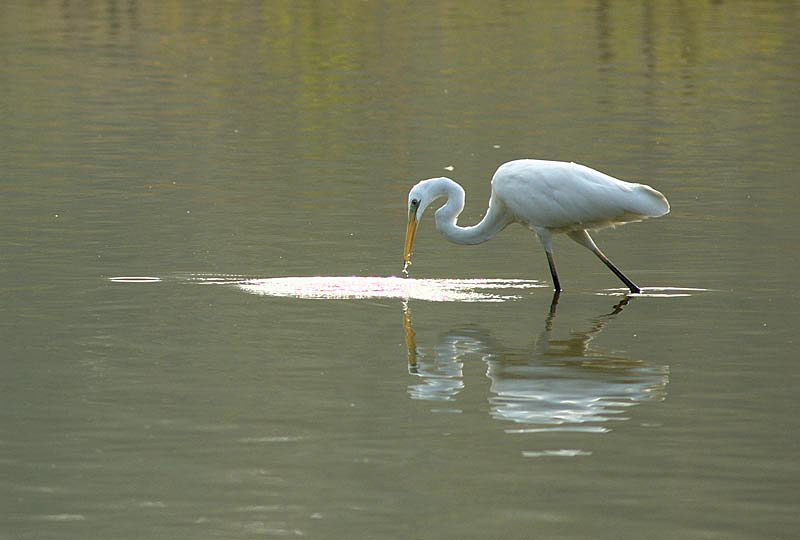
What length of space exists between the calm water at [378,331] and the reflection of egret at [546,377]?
4 centimetres

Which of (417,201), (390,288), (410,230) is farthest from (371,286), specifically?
(417,201)

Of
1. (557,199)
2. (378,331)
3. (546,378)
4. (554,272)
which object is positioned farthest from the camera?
(554,272)

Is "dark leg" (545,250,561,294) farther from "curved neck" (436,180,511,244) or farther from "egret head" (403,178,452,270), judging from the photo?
"egret head" (403,178,452,270)

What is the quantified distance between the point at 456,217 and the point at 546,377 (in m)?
4.11

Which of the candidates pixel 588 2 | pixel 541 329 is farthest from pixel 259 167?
pixel 588 2

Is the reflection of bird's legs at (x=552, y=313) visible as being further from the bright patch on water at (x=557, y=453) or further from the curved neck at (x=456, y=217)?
the bright patch on water at (x=557, y=453)

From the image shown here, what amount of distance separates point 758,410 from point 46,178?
46.5ft

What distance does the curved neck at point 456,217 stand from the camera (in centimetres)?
1582

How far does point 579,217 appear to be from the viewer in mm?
15250

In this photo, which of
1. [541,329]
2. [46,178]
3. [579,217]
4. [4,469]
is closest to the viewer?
[4,469]

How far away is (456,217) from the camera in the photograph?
15828mm

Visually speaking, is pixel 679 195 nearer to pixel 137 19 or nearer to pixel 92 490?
pixel 92 490

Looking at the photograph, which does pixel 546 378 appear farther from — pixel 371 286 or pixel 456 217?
pixel 456 217

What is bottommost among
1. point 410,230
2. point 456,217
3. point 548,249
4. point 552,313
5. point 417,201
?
point 552,313
